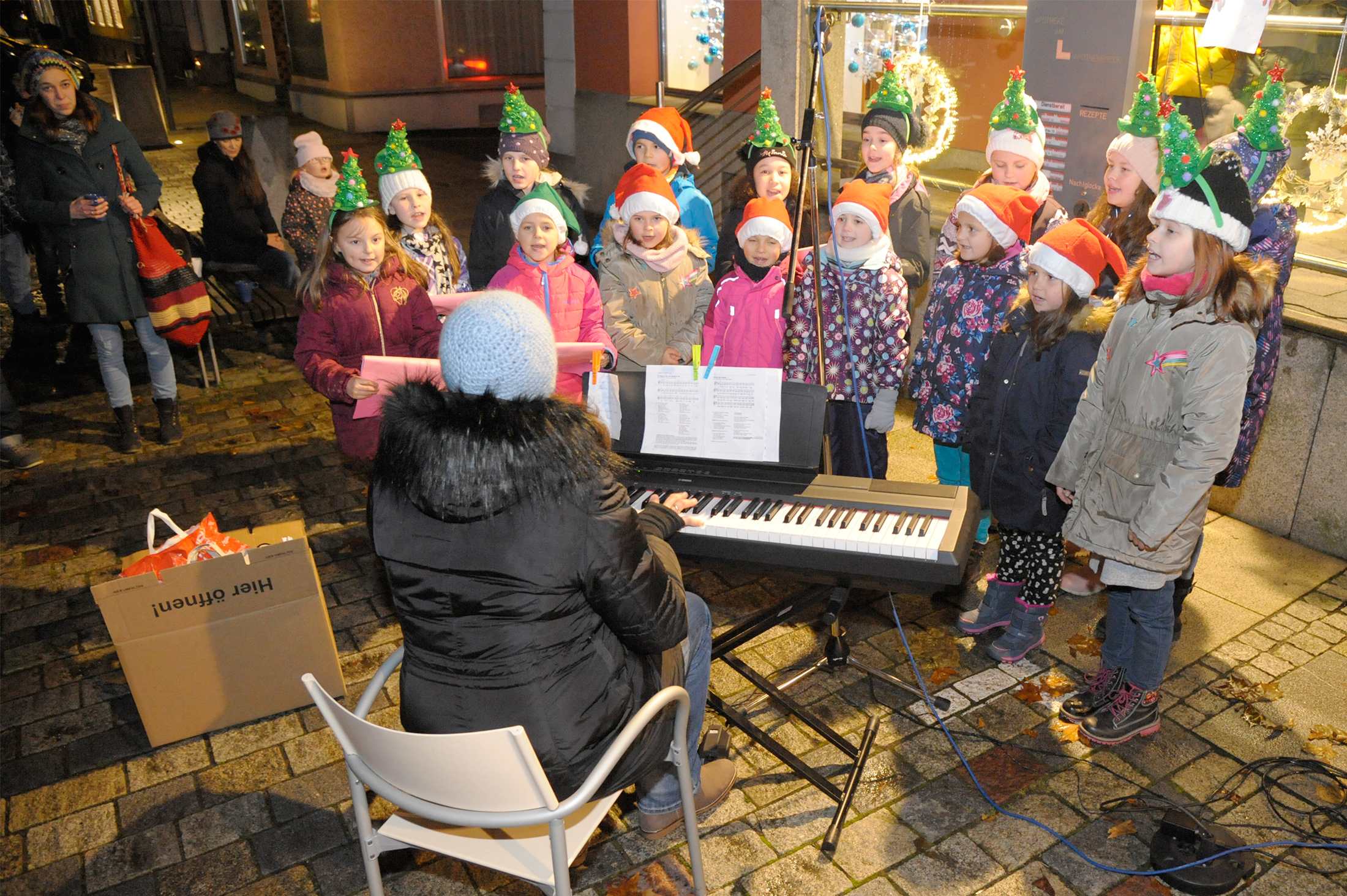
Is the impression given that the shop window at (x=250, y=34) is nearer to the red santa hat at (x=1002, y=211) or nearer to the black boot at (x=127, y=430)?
the black boot at (x=127, y=430)

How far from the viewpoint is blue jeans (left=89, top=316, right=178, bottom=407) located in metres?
5.84

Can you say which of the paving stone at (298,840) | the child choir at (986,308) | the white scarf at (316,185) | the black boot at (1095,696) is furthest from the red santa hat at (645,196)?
the paving stone at (298,840)

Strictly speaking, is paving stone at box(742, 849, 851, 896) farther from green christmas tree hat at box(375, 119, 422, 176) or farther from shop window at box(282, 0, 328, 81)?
shop window at box(282, 0, 328, 81)

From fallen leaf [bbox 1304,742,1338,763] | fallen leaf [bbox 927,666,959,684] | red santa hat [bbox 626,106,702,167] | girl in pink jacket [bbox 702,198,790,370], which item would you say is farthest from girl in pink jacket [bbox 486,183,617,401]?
fallen leaf [bbox 1304,742,1338,763]

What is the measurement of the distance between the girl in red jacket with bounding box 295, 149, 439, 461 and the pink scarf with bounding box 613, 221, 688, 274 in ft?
3.39

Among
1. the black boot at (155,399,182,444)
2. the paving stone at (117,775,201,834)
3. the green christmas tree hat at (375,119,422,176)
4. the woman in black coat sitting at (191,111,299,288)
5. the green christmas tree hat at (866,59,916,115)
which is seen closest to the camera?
the paving stone at (117,775,201,834)

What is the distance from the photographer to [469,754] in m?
1.98

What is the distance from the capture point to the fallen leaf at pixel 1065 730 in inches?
137

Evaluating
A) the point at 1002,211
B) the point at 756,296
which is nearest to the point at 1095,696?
the point at 1002,211

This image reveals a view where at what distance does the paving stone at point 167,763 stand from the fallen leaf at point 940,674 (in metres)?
2.82

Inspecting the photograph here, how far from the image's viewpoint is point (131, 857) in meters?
3.13

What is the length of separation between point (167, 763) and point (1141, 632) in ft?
11.9

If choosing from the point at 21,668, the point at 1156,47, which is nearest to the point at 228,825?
the point at 21,668

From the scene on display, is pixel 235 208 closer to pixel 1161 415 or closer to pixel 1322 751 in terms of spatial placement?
pixel 1161 415
